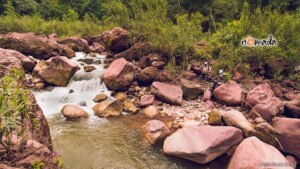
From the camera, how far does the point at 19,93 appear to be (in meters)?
2.33

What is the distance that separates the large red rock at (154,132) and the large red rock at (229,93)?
2693 millimetres

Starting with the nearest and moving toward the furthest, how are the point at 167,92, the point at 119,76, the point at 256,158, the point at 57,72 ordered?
1. the point at 256,158
2. the point at 167,92
3. the point at 119,76
4. the point at 57,72

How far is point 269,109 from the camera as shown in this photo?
575cm

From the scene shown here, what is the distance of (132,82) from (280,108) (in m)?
5.03

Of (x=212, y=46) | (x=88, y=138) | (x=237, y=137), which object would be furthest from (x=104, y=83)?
(x=237, y=137)

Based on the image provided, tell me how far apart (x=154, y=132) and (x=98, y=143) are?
140cm

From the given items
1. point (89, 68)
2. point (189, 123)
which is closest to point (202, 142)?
point (189, 123)

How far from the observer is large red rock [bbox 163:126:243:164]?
14.4ft

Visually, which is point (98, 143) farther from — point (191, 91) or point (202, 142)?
point (191, 91)

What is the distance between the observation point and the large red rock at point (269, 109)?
5.71 metres

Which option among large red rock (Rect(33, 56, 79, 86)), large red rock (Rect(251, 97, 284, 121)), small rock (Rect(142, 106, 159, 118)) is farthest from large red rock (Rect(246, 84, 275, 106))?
large red rock (Rect(33, 56, 79, 86))

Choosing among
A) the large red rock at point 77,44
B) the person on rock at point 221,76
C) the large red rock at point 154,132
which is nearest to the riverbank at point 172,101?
the large red rock at point 154,132

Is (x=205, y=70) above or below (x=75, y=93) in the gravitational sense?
above

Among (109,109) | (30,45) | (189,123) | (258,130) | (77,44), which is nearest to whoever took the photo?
(258,130)
